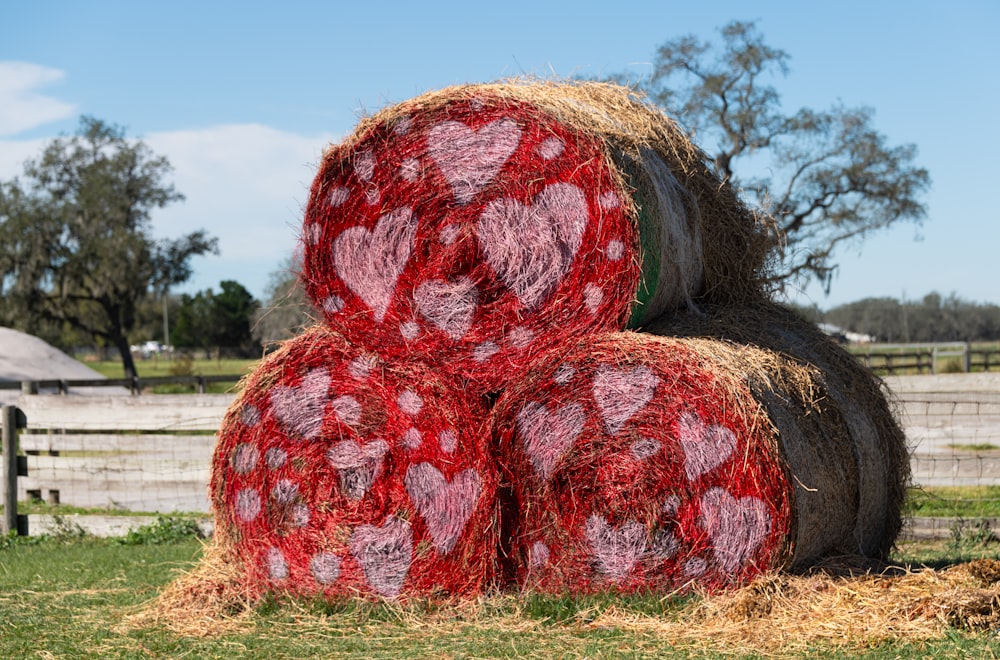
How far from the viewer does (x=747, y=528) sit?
528 centimetres

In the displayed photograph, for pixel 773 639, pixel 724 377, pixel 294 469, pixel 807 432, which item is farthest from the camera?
pixel 294 469

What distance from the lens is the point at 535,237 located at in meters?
5.70

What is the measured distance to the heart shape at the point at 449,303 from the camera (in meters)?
5.75

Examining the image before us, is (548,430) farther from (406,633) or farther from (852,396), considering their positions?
(852,396)

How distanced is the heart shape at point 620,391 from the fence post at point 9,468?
22.0 feet

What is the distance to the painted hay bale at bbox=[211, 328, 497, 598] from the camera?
5.75 m

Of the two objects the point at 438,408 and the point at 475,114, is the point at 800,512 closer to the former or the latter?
the point at 438,408

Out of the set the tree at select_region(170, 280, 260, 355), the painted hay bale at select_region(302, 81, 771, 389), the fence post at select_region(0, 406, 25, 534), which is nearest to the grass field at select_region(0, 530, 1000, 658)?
the painted hay bale at select_region(302, 81, 771, 389)

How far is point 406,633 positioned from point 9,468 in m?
6.05

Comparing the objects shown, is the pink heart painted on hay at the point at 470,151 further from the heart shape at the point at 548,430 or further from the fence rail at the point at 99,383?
the fence rail at the point at 99,383

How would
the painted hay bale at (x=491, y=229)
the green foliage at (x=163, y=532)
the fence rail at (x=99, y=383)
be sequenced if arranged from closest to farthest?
the painted hay bale at (x=491, y=229) → the green foliage at (x=163, y=532) → the fence rail at (x=99, y=383)

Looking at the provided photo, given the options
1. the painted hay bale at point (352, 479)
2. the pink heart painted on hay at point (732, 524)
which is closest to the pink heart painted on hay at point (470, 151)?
the painted hay bale at point (352, 479)

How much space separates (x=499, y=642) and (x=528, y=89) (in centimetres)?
292

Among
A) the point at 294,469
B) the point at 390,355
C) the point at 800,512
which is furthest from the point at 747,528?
the point at 294,469
